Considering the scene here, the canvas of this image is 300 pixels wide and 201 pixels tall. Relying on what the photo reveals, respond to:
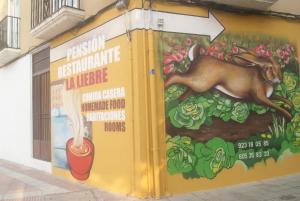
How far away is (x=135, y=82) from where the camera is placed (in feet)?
26.2

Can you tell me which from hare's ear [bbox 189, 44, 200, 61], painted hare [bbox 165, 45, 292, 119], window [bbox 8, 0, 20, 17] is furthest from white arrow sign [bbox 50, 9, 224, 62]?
window [bbox 8, 0, 20, 17]

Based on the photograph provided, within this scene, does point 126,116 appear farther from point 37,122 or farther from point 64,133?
point 37,122

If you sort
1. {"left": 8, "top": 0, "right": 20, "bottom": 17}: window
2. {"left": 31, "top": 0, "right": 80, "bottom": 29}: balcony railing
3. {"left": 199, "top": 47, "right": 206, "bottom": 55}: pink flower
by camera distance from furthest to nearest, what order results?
{"left": 8, "top": 0, "right": 20, "bottom": 17}: window
{"left": 31, "top": 0, "right": 80, "bottom": 29}: balcony railing
{"left": 199, "top": 47, "right": 206, "bottom": 55}: pink flower

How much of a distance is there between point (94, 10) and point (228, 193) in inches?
186

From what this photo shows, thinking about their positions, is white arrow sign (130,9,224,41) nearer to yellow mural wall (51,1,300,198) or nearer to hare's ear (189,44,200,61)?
yellow mural wall (51,1,300,198)

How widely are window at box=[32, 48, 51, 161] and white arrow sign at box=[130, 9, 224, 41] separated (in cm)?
467

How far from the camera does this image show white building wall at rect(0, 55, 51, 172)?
13.3m

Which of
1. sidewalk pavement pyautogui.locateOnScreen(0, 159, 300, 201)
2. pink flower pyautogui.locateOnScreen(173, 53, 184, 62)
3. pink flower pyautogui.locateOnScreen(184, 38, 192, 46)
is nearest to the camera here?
sidewalk pavement pyautogui.locateOnScreen(0, 159, 300, 201)

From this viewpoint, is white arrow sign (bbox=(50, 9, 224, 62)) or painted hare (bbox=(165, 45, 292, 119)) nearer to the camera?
white arrow sign (bbox=(50, 9, 224, 62))

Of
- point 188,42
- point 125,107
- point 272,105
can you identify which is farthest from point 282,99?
point 125,107

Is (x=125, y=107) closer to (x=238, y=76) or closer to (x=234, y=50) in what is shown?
(x=238, y=76)

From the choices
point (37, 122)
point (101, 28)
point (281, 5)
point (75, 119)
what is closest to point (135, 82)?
point (101, 28)

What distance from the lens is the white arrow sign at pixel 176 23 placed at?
802 cm

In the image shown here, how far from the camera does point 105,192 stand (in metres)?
8.72
